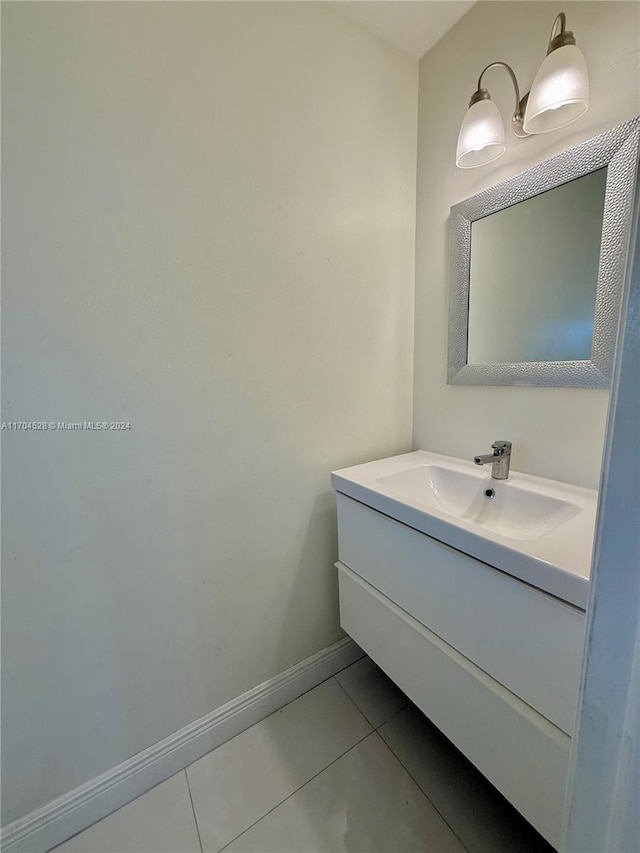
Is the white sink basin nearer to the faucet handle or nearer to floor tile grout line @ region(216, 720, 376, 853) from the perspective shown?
the faucet handle

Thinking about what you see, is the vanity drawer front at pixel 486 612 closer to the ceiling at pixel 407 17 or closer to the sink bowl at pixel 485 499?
the sink bowl at pixel 485 499

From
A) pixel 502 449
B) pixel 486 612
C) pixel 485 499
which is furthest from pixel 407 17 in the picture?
pixel 486 612

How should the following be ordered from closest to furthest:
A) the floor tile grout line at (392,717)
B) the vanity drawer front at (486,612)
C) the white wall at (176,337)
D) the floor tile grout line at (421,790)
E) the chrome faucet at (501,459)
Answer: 1. the vanity drawer front at (486,612)
2. the white wall at (176,337)
3. the floor tile grout line at (421,790)
4. the chrome faucet at (501,459)
5. the floor tile grout line at (392,717)

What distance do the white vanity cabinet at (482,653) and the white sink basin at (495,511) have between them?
0.04 meters

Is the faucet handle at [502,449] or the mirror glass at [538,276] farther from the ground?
the mirror glass at [538,276]

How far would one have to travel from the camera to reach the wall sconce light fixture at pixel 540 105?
760mm

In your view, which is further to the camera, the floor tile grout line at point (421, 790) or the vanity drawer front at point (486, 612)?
the floor tile grout line at point (421, 790)

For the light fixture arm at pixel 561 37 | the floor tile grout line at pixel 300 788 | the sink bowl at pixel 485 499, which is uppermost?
the light fixture arm at pixel 561 37

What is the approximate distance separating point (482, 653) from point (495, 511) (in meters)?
0.39

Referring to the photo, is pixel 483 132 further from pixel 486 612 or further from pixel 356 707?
pixel 356 707

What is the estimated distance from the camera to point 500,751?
0.71 m

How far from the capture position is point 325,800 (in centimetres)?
92

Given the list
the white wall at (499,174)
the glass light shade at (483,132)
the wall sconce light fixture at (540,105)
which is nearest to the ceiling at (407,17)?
the white wall at (499,174)

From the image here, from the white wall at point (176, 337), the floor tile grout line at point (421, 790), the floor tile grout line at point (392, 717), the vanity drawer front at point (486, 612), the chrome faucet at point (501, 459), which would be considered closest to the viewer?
the vanity drawer front at point (486, 612)
